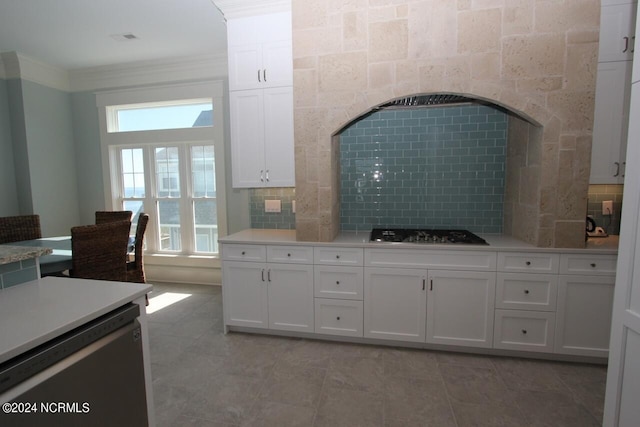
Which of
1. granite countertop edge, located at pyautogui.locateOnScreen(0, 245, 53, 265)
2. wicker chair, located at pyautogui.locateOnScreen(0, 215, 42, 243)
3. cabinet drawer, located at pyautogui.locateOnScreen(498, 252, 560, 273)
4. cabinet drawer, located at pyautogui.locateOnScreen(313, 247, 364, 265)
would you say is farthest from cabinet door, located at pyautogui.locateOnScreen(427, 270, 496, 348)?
wicker chair, located at pyautogui.locateOnScreen(0, 215, 42, 243)

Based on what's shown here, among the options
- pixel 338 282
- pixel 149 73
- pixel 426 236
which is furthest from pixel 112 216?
pixel 426 236

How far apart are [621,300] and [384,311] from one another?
1.49m

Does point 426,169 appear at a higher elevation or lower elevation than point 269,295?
higher

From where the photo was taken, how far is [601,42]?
2.23 m

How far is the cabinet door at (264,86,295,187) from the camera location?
2.64 metres

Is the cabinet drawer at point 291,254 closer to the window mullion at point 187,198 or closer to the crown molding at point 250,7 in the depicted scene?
the crown molding at point 250,7

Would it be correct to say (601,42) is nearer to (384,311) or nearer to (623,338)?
(623,338)

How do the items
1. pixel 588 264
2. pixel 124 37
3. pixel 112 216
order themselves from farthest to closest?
1. pixel 112 216
2. pixel 124 37
3. pixel 588 264

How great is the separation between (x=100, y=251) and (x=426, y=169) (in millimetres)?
3066

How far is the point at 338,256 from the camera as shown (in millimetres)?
2512

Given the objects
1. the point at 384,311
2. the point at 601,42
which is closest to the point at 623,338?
the point at 384,311

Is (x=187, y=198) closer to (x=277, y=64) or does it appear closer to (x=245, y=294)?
(x=245, y=294)

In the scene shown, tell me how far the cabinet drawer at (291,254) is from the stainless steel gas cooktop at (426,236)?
1.86 ft

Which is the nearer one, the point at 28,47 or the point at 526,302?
the point at 526,302
